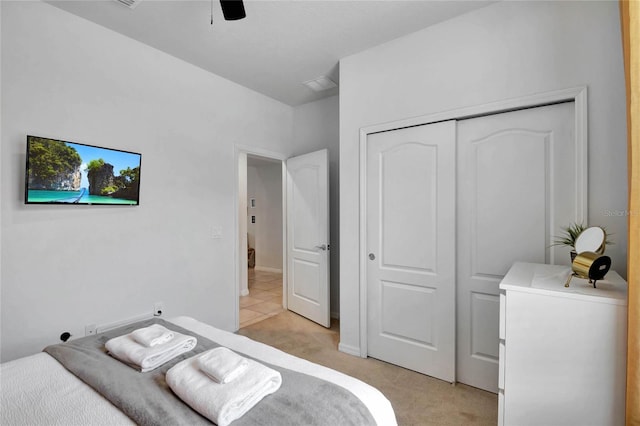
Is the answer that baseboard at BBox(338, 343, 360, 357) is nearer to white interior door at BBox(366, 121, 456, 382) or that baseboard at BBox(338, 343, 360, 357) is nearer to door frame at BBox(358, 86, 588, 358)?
door frame at BBox(358, 86, 588, 358)

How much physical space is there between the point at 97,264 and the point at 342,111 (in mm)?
2412

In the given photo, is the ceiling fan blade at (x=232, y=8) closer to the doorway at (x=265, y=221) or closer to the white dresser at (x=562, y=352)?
the white dresser at (x=562, y=352)

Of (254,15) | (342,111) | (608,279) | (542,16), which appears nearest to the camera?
(608,279)

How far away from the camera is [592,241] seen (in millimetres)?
1503

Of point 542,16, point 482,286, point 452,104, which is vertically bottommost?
point 482,286

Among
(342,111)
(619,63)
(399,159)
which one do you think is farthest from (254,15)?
(619,63)

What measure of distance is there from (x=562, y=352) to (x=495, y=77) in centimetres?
177

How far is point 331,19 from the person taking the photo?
2.30m

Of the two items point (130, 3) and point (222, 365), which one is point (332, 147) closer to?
point (130, 3)

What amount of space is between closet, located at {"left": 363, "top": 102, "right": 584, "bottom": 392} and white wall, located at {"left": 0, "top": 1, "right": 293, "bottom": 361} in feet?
5.26

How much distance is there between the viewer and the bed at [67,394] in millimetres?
1020

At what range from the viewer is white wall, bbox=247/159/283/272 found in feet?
21.6

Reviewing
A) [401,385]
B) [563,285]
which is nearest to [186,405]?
[563,285]

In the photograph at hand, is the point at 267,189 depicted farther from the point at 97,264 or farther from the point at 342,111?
the point at 97,264
